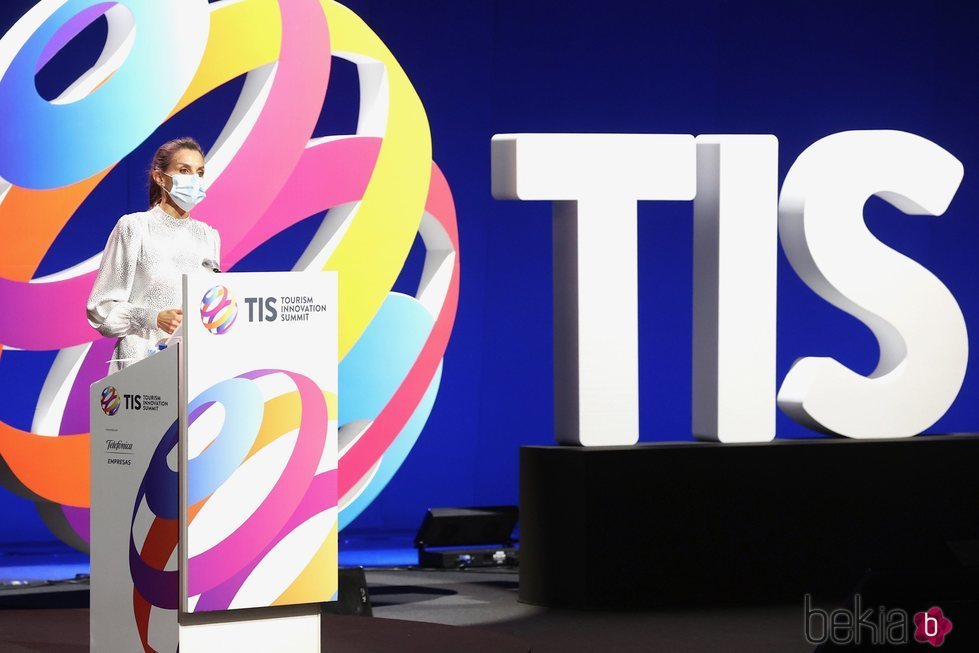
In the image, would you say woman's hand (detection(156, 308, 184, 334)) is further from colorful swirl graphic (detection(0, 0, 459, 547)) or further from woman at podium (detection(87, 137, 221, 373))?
colorful swirl graphic (detection(0, 0, 459, 547))

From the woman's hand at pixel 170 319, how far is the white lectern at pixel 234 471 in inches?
3.5

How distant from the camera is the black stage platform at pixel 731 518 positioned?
524cm

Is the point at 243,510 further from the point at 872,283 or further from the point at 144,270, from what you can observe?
the point at 872,283

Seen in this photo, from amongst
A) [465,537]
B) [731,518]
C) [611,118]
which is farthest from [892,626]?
[611,118]

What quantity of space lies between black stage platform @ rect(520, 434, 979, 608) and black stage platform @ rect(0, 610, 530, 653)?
0.96 m

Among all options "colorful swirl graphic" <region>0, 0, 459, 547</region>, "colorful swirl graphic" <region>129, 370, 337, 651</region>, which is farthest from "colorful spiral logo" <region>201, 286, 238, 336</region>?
"colorful swirl graphic" <region>0, 0, 459, 547</region>

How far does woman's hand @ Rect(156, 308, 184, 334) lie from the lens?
132 inches

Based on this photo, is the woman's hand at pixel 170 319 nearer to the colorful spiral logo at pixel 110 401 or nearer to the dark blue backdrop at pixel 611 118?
the colorful spiral logo at pixel 110 401

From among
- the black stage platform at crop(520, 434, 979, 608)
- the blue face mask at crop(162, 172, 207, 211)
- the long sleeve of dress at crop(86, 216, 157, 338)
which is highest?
the blue face mask at crop(162, 172, 207, 211)

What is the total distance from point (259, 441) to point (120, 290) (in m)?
0.75

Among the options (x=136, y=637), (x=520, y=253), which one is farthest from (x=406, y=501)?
(x=136, y=637)

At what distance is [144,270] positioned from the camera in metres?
3.77

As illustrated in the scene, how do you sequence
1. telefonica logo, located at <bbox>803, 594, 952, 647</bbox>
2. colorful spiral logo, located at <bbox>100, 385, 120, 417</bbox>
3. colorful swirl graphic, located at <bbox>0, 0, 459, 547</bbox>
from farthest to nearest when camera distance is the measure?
1. colorful swirl graphic, located at <bbox>0, 0, 459, 547</bbox>
2. colorful spiral logo, located at <bbox>100, 385, 120, 417</bbox>
3. telefonica logo, located at <bbox>803, 594, 952, 647</bbox>

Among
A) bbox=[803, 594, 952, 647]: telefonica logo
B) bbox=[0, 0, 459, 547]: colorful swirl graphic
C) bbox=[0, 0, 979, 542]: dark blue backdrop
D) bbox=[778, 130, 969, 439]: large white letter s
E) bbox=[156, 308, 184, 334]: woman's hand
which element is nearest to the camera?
bbox=[803, 594, 952, 647]: telefonica logo
